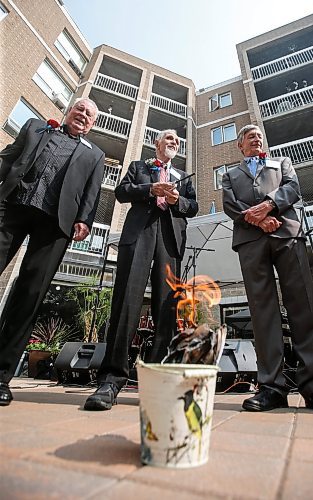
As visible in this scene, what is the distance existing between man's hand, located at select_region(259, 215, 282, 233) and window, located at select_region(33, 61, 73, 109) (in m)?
14.4

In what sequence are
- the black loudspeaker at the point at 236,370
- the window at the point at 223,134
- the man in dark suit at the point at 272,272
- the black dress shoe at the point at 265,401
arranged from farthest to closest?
the window at the point at 223,134
the black loudspeaker at the point at 236,370
the man in dark suit at the point at 272,272
the black dress shoe at the point at 265,401

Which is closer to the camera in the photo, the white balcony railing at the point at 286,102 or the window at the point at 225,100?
the white balcony railing at the point at 286,102

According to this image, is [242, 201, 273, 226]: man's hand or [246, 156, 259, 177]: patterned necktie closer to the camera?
[242, 201, 273, 226]: man's hand

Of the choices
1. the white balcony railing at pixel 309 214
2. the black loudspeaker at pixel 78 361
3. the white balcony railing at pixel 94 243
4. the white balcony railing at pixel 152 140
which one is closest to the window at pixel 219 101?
the white balcony railing at pixel 152 140

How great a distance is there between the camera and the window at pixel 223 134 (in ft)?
48.8

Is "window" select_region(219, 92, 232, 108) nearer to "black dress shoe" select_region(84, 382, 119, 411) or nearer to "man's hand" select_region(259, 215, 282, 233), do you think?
"man's hand" select_region(259, 215, 282, 233)

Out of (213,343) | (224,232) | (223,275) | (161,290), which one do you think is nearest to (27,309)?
(161,290)

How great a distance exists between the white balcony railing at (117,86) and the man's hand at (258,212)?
1575 centimetres

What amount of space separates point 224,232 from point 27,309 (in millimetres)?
4841

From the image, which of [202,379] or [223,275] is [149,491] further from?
[223,275]

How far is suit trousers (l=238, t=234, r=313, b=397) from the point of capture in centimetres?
183

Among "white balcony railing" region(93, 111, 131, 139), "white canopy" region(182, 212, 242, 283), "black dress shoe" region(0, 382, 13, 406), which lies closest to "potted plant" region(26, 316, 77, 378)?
"white canopy" region(182, 212, 242, 283)

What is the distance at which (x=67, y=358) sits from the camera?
160 inches

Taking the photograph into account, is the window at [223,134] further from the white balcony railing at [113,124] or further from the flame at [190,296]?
the flame at [190,296]
